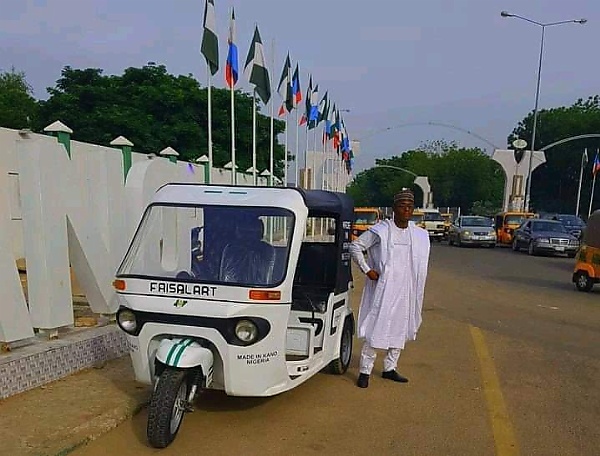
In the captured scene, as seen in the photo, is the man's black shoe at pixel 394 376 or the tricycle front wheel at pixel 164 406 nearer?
the tricycle front wheel at pixel 164 406

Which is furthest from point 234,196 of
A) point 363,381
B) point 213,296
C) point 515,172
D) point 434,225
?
point 515,172

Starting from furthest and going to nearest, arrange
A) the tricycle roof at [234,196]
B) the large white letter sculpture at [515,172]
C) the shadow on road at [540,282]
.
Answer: the large white letter sculpture at [515,172]
the shadow on road at [540,282]
the tricycle roof at [234,196]

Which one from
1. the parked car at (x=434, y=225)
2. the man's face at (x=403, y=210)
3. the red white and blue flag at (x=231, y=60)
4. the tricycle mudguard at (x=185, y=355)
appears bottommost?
the parked car at (x=434, y=225)

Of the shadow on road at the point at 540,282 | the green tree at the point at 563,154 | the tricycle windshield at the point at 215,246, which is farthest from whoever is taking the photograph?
the green tree at the point at 563,154

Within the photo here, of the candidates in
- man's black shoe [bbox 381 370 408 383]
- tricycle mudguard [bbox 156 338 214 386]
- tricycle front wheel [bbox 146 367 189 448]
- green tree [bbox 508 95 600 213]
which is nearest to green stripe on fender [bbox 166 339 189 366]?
Result: tricycle mudguard [bbox 156 338 214 386]

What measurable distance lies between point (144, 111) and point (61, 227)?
25.1m

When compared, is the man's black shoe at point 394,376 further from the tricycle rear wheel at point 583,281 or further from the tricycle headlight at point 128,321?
the tricycle rear wheel at point 583,281

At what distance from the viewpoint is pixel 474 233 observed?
2967cm

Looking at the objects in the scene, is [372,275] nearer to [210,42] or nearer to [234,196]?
[234,196]

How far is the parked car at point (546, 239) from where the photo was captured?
2488 cm

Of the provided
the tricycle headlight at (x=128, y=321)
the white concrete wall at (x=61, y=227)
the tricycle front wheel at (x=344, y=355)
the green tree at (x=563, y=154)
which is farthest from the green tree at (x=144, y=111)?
the green tree at (x=563, y=154)

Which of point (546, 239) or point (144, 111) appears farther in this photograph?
point (144, 111)

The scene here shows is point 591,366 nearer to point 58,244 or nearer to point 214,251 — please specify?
point 214,251

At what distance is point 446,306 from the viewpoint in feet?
38.4
